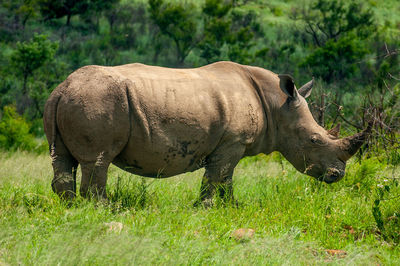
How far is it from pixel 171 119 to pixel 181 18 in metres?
26.7

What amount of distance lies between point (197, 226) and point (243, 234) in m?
0.43

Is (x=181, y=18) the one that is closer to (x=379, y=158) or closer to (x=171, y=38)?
(x=171, y=38)

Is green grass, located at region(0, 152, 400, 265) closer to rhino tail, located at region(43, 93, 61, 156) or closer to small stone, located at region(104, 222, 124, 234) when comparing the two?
small stone, located at region(104, 222, 124, 234)

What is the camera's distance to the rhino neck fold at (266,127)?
5883 mm

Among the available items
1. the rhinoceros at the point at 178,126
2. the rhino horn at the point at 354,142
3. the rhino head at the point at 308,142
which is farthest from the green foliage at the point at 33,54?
the rhino horn at the point at 354,142

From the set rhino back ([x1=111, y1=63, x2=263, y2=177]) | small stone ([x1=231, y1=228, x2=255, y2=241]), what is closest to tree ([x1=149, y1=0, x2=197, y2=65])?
rhino back ([x1=111, y1=63, x2=263, y2=177])

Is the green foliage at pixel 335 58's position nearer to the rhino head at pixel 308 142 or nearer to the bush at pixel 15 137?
the bush at pixel 15 137

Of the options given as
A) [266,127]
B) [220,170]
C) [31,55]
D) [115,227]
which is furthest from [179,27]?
[115,227]

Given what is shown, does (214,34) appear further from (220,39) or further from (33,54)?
(33,54)

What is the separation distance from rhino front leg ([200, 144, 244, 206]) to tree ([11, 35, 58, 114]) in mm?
12248

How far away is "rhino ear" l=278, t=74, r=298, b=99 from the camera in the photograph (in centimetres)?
579

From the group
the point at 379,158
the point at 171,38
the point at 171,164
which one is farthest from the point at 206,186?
the point at 171,38

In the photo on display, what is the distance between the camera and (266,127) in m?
5.92

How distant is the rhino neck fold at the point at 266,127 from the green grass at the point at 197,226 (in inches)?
18.8
